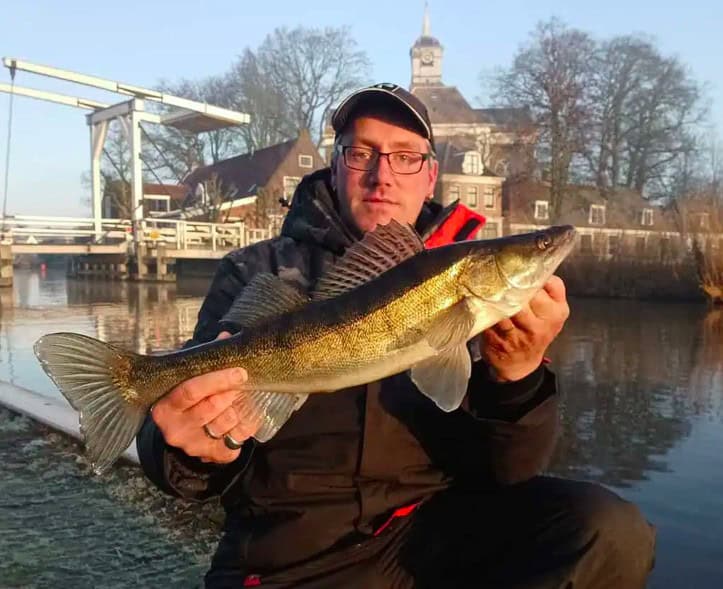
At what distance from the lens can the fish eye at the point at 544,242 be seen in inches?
93.6

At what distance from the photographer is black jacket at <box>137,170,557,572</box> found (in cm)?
259

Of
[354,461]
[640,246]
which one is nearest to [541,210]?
[640,246]

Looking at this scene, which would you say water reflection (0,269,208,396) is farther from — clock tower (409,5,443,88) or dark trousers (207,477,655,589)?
clock tower (409,5,443,88)

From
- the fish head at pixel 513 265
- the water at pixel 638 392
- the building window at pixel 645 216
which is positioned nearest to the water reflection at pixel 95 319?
the water at pixel 638 392

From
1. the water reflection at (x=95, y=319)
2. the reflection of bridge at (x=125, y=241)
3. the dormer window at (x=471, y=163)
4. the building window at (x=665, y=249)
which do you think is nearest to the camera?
the water reflection at (x=95, y=319)

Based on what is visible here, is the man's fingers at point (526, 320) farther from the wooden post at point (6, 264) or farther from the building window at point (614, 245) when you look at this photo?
the wooden post at point (6, 264)

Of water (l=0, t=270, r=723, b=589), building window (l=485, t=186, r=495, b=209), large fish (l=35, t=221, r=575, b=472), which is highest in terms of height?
building window (l=485, t=186, r=495, b=209)

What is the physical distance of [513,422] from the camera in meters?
2.55

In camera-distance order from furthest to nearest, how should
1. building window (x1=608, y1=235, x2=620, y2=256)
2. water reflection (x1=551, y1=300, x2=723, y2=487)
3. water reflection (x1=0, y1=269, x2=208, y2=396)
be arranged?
1. building window (x1=608, y1=235, x2=620, y2=256)
2. water reflection (x1=0, y1=269, x2=208, y2=396)
3. water reflection (x1=551, y1=300, x2=723, y2=487)

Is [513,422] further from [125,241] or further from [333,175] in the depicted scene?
[125,241]

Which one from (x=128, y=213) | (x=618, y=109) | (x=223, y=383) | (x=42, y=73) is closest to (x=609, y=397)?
(x=223, y=383)

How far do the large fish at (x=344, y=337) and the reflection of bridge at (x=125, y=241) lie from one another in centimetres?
2833

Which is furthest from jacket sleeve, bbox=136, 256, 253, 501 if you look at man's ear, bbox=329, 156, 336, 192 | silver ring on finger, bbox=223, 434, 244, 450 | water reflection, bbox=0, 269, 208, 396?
water reflection, bbox=0, 269, 208, 396

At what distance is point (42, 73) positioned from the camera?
27.2 meters
